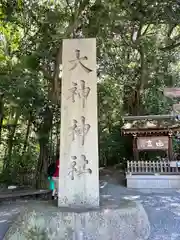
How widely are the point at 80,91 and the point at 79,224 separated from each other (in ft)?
7.69

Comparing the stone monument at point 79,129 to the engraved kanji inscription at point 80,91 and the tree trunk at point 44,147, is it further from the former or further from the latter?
the tree trunk at point 44,147

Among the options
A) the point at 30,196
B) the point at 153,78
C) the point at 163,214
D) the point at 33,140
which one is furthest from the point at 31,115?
the point at 153,78

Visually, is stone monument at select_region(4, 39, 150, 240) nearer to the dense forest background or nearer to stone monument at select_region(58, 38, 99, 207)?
stone monument at select_region(58, 38, 99, 207)

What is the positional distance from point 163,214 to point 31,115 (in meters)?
4.98

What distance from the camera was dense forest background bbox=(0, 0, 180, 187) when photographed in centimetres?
639

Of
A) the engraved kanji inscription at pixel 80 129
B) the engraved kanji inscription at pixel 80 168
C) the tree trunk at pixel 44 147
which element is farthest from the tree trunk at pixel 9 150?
the engraved kanji inscription at pixel 80 168

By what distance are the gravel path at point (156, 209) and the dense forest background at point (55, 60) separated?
2.17m

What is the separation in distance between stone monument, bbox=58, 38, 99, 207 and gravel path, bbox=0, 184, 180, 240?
131 cm

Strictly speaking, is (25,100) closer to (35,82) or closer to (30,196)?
(35,82)

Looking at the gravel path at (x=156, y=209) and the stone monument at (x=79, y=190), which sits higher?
the stone monument at (x=79, y=190)

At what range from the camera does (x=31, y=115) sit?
7945mm

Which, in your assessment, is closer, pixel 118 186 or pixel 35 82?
pixel 35 82

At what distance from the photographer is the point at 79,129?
4410mm

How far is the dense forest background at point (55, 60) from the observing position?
21.0ft
